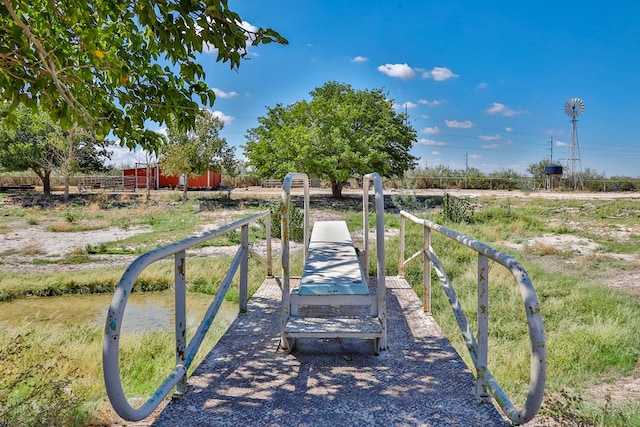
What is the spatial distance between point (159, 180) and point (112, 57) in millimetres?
40047

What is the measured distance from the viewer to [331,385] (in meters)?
2.74

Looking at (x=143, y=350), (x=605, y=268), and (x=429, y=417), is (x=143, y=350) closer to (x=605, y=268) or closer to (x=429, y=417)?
(x=429, y=417)

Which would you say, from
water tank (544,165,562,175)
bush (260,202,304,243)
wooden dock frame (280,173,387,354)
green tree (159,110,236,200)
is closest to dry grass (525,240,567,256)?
bush (260,202,304,243)

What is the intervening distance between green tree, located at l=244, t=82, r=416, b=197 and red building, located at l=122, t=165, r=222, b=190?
45.7 feet

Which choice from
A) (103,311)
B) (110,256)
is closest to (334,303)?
(103,311)

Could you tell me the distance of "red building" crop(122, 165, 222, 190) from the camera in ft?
132

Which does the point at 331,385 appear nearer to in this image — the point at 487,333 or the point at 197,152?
the point at 487,333

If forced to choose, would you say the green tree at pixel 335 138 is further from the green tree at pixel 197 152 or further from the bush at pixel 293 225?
the bush at pixel 293 225

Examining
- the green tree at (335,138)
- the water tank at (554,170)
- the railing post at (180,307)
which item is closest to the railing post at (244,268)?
the railing post at (180,307)

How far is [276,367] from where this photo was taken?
119 inches

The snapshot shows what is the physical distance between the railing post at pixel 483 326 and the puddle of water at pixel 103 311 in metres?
4.06

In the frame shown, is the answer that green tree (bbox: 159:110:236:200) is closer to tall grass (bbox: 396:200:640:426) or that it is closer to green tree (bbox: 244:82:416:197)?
green tree (bbox: 244:82:416:197)

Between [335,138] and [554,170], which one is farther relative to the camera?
[554,170]

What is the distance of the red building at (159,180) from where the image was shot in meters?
40.2
